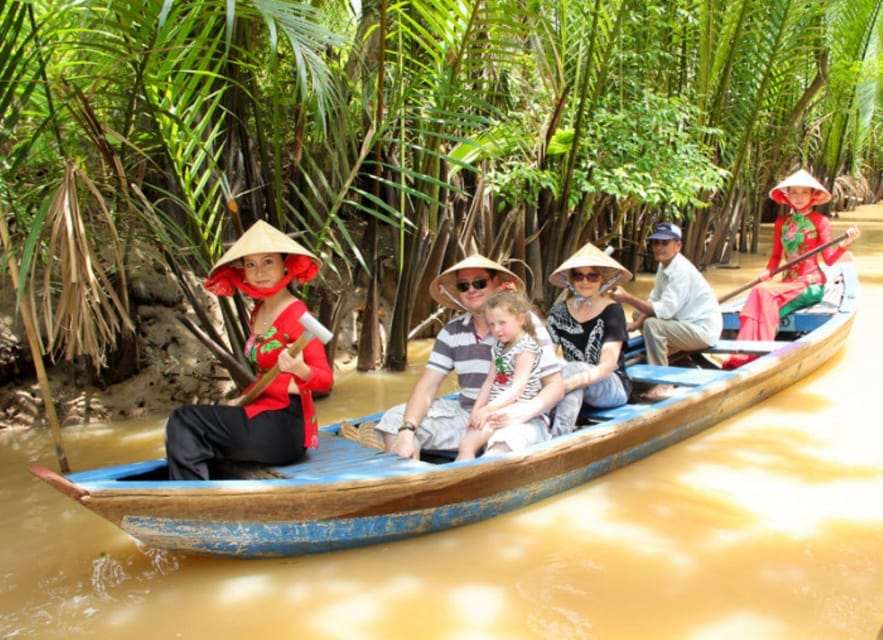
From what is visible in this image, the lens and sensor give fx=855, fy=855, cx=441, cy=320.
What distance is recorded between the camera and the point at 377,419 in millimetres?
4363

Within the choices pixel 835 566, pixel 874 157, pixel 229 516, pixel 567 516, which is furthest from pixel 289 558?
pixel 874 157

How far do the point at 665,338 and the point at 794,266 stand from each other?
5.46 ft

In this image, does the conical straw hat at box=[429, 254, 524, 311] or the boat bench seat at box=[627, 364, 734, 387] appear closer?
the conical straw hat at box=[429, 254, 524, 311]

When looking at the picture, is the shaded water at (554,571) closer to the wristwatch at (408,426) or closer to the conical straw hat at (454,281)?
the wristwatch at (408,426)

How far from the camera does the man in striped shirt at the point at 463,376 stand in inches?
149

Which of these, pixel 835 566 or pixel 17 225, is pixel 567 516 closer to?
pixel 835 566

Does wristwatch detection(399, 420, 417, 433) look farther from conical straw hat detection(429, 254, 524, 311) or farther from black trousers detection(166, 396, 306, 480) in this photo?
conical straw hat detection(429, 254, 524, 311)

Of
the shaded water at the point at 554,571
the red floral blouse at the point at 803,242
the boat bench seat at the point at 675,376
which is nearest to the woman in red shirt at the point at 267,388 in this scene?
the shaded water at the point at 554,571

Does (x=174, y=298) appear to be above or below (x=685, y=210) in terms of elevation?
below

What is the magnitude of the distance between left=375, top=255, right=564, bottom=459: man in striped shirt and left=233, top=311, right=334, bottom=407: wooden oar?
0.71m

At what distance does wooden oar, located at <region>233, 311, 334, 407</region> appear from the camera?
10.5 ft

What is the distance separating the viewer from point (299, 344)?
10.5 ft

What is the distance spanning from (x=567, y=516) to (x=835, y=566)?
1108 mm

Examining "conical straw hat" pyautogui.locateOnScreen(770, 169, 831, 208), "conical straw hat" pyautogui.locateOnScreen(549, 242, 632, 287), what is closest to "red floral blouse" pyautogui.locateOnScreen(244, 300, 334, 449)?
"conical straw hat" pyautogui.locateOnScreen(549, 242, 632, 287)
